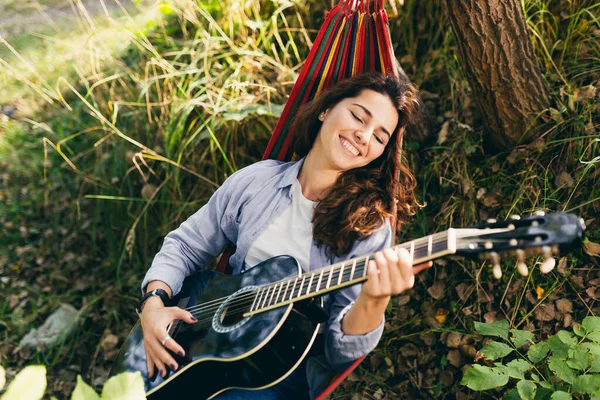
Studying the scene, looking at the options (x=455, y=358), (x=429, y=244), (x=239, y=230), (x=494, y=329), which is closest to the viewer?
(x=429, y=244)

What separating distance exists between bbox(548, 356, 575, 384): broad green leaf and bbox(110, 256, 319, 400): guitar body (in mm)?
841

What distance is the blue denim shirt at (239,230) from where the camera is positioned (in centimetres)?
205

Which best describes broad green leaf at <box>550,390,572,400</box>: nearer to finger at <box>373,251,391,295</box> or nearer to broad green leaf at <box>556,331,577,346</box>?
broad green leaf at <box>556,331,577,346</box>

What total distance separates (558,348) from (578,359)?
0.09 meters

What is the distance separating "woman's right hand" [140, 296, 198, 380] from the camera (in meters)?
1.89

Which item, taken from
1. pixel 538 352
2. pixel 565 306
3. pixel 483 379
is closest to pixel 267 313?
pixel 483 379

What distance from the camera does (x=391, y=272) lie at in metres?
1.55

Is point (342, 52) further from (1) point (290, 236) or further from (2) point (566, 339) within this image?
(2) point (566, 339)

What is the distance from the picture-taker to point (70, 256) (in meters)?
3.50

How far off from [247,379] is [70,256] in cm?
212

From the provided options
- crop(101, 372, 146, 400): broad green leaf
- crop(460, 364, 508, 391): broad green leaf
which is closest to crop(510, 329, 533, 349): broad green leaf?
crop(460, 364, 508, 391): broad green leaf

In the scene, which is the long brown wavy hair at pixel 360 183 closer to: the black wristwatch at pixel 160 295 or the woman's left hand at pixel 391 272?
the woman's left hand at pixel 391 272

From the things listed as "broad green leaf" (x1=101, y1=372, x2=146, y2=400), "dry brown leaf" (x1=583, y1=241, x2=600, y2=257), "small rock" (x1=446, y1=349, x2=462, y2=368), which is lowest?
"small rock" (x1=446, y1=349, x2=462, y2=368)

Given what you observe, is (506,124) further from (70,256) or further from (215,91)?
(70,256)
